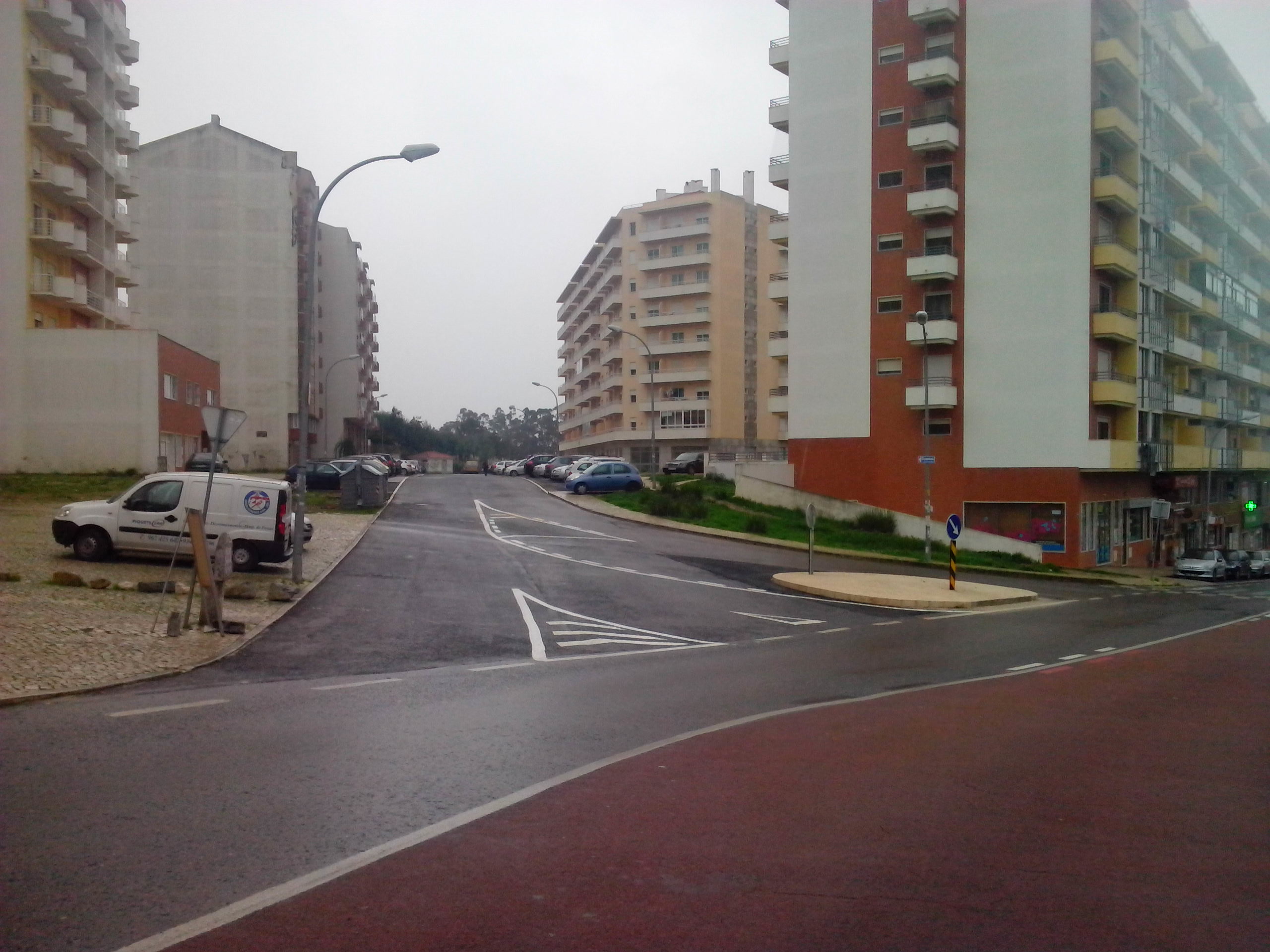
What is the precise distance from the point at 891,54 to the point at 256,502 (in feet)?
120

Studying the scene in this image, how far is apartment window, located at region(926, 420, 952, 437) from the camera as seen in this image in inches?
1748

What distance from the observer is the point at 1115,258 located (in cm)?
4306

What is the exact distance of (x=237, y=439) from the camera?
62.9m

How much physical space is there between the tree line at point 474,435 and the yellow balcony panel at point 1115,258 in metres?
88.7

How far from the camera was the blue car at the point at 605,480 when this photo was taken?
48.1 m

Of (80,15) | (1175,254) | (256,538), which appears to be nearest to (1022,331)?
(1175,254)

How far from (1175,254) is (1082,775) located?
5257cm

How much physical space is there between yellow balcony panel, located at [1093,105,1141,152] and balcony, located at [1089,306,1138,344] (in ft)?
23.8

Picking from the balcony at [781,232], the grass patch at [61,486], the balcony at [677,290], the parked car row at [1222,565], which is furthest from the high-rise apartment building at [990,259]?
the balcony at [677,290]

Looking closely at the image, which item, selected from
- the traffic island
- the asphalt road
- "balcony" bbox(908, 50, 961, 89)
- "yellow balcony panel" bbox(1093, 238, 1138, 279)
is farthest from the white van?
"yellow balcony panel" bbox(1093, 238, 1138, 279)

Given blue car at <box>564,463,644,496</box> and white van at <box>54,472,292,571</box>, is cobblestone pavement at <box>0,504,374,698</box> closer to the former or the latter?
white van at <box>54,472,292,571</box>

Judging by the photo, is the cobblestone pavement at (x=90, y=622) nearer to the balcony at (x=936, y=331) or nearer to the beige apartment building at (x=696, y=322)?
the balcony at (x=936, y=331)

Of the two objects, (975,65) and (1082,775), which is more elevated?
(975,65)

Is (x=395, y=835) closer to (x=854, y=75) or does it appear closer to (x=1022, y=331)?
(x=1022, y=331)
